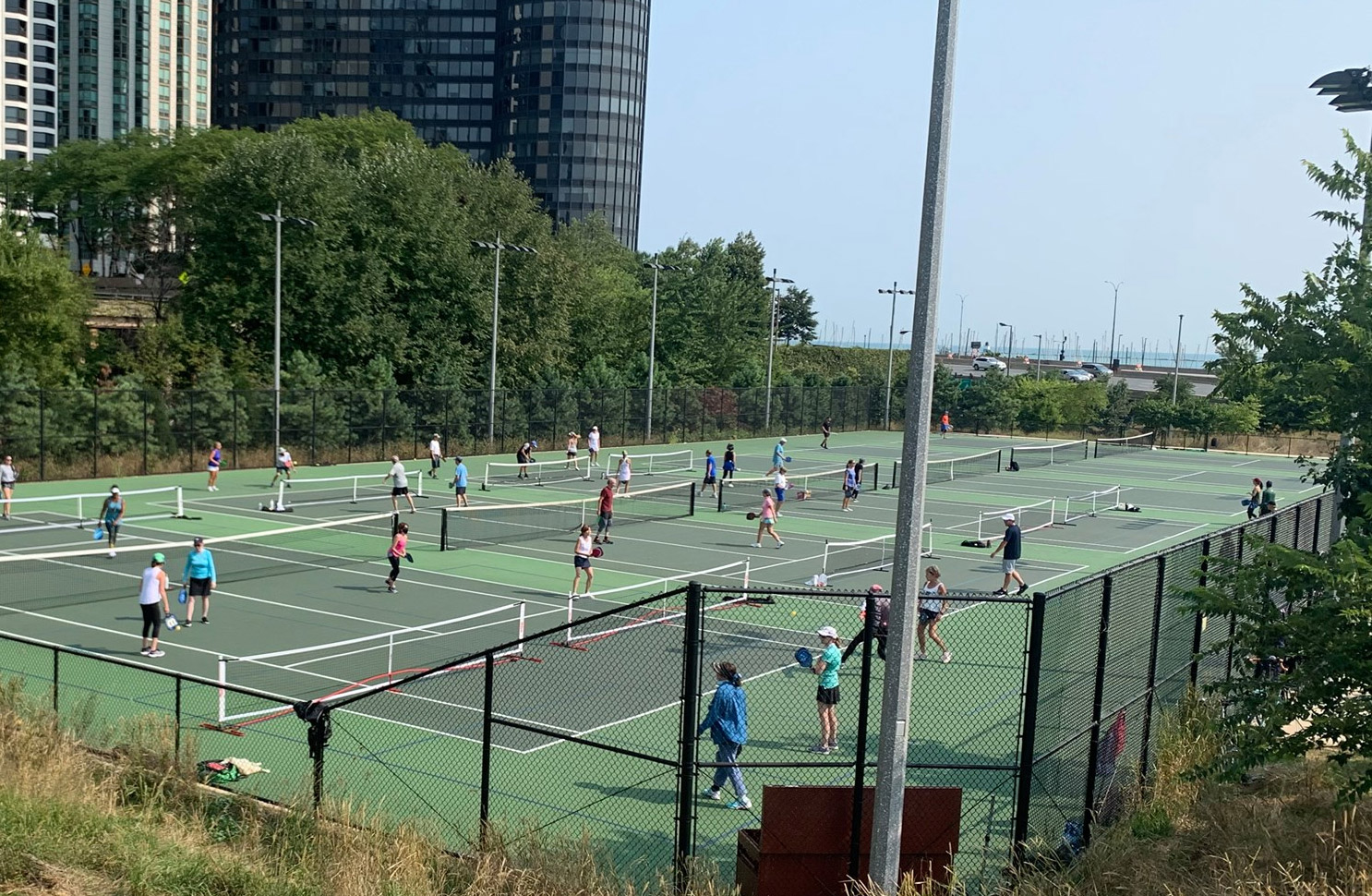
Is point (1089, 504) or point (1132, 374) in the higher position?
point (1132, 374)

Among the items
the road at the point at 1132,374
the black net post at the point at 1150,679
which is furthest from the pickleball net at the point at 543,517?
the road at the point at 1132,374

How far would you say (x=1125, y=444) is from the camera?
7638 centimetres

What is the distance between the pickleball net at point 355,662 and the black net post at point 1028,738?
697cm

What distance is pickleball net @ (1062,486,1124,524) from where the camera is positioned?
1555 inches

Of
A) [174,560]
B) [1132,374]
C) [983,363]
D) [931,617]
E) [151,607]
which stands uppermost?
[983,363]

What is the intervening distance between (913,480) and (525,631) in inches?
547

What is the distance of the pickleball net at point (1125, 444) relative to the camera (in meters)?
70.3

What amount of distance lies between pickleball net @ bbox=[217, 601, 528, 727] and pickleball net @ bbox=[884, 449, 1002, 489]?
90.8 feet

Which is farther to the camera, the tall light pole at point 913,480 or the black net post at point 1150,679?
the black net post at point 1150,679

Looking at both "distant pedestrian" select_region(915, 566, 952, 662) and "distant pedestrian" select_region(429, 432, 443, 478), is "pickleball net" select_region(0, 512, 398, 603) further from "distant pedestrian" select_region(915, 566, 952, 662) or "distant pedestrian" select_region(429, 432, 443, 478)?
"distant pedestrian" select_region(915, 566, 952, 662)

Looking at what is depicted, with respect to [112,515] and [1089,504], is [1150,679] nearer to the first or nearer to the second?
[112,515]

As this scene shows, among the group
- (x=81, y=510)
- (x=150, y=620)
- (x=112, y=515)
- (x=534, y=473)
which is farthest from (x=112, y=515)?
(x=534, y=473)

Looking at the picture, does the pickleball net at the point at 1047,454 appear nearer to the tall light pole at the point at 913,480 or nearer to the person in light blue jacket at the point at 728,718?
the person in light blue jacket at the point at 728,718

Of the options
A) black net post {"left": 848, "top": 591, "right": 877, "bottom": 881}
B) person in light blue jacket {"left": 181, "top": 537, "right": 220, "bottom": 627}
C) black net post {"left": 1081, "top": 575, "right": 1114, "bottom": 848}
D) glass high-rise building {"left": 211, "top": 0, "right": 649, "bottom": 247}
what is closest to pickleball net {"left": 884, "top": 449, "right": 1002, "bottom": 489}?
person in light blue jacket {"left": 181, "top": 537, "right": 220, "bottom": 627}
